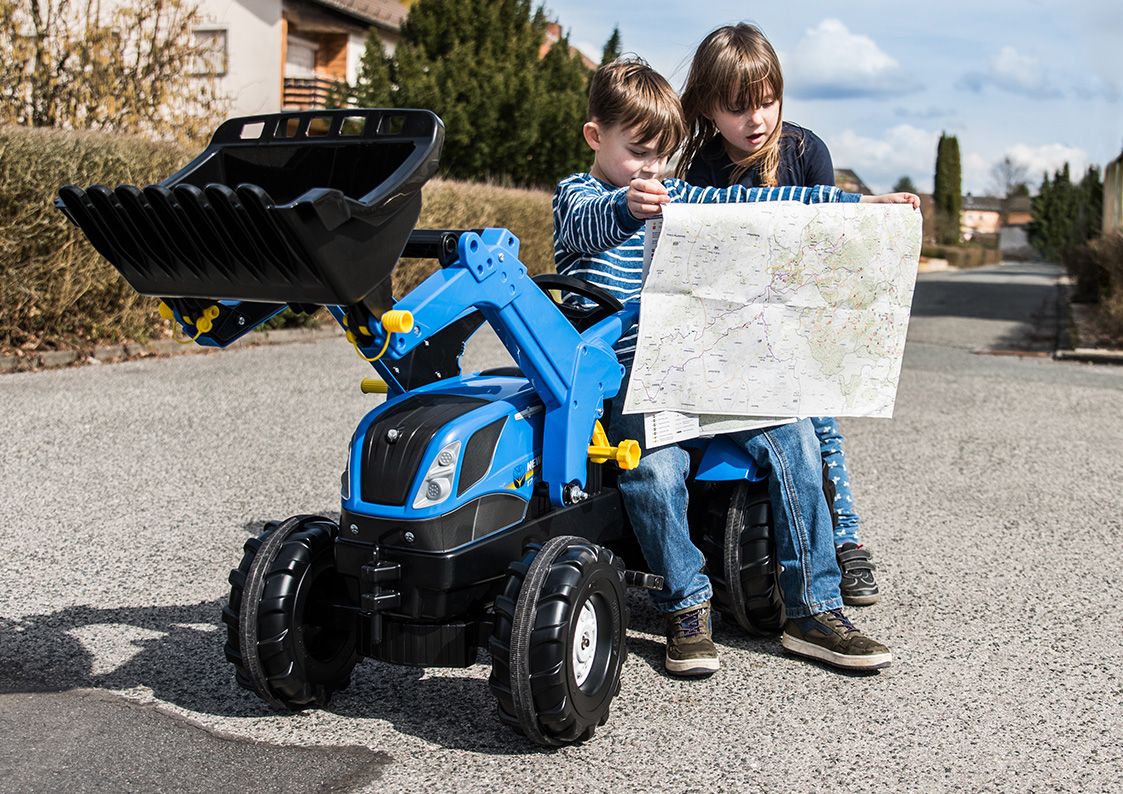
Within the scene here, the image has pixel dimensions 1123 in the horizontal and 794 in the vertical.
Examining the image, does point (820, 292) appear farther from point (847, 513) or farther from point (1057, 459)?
point (1057, 459)

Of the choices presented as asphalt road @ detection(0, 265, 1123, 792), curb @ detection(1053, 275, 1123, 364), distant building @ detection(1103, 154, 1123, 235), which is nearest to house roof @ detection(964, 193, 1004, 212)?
distant building @ detection(1103, 154, 1123, 235)

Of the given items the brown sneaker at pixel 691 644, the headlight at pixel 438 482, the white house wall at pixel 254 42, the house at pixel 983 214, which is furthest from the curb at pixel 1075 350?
the house at pixel 983 214

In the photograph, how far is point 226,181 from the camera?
9.65ft

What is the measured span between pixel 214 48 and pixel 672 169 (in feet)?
35.8

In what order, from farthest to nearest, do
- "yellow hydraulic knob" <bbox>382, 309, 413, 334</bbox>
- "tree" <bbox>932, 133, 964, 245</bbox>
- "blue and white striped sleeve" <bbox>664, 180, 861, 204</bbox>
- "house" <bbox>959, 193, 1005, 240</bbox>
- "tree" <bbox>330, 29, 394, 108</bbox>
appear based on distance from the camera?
"house" <bbox>959, 193, 1005, 240</bbox> → "tree" <bbox>932, 133, 964, 245</bbox> → "tree" <bbox>330, 29, 394, 108</bbox> → "blue and white striped sleeve" <bbox>664, 180, 861, 204</bbox> → "yellow hydraulic knob" <bbox>382, 309, 413, 334</bbox>

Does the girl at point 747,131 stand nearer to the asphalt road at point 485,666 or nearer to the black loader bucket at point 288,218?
the asphalt road at point 485,666

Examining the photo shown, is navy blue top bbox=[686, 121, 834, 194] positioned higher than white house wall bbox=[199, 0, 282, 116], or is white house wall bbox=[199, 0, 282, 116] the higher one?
white house wall bbox=[199, 0, 282, 116]

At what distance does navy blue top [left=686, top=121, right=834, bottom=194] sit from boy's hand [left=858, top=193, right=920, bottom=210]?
0.40 metres

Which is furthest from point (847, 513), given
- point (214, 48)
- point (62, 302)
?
point (214, 48)

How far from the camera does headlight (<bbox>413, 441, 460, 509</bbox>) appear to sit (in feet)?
9.28

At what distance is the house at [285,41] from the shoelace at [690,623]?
2403 cm

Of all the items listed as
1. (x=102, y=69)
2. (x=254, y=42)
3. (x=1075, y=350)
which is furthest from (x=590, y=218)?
(x=254, y=42)

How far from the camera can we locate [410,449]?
9.33 ft

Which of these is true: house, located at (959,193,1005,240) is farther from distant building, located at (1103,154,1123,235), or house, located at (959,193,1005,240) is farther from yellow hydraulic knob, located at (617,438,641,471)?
yellow hydraulic knob, located at (617,438,641,471)
